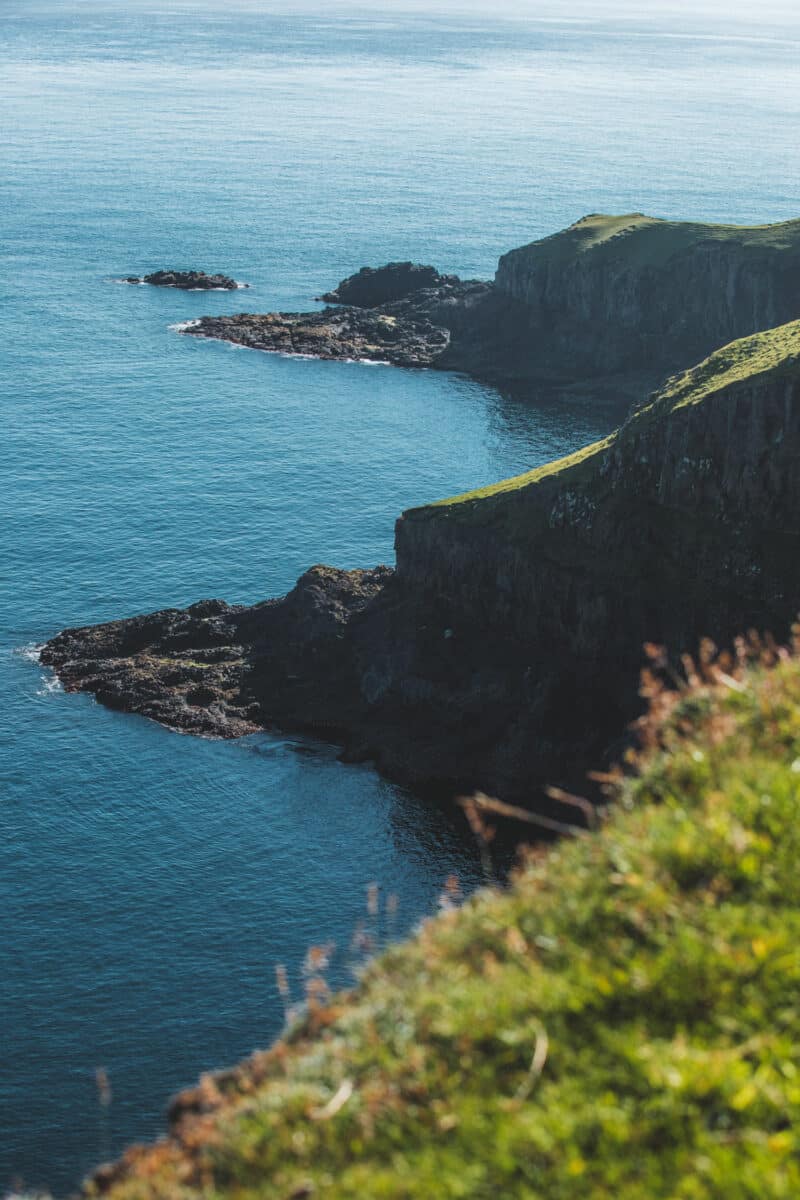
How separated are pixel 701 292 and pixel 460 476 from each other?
1783 inches

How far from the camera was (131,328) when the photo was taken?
542 ft

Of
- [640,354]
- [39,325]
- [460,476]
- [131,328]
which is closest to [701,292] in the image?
[640,354]

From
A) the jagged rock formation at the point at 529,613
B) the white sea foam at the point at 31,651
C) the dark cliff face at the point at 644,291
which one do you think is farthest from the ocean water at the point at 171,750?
the dark cliff face at the point at 644,291

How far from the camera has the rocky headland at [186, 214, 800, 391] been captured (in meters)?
148

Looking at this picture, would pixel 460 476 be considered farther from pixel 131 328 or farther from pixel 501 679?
pixel 131 328

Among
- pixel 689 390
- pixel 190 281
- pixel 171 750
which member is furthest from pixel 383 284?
pixel 171 750

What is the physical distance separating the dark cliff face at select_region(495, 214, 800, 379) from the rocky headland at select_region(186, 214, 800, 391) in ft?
0.49

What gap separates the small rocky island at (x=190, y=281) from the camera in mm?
184125

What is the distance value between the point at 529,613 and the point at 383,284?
10967 centimetres

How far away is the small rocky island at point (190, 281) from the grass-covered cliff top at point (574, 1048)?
567 ft

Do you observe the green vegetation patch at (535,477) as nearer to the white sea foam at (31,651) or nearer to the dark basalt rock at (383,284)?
the white sea foam at (31,651)

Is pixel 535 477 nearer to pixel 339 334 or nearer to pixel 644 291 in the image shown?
pixel 644 291

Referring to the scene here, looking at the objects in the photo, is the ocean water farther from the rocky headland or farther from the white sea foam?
the rocky headland

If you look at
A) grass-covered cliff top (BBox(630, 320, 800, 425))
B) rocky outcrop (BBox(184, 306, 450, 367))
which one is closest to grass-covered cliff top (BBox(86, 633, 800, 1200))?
grass-covered cliff top (BBox(630, 320, 800, 425))
